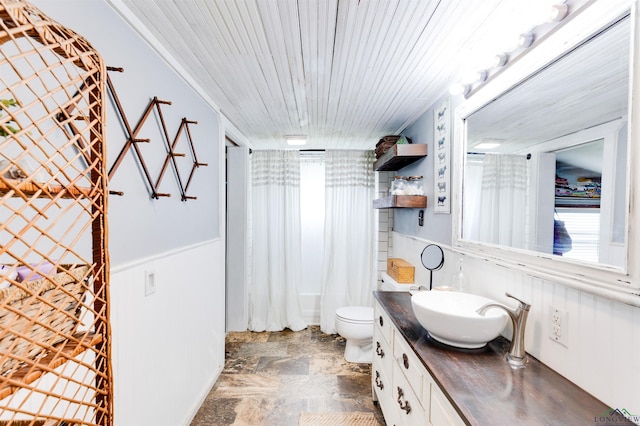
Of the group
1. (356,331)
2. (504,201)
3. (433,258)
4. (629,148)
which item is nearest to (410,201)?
(433,258)

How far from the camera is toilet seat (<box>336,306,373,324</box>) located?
266cm

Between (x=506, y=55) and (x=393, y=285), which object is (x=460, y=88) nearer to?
(x=506, y=55)

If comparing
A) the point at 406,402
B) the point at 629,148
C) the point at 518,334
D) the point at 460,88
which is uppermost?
the point at 460,88

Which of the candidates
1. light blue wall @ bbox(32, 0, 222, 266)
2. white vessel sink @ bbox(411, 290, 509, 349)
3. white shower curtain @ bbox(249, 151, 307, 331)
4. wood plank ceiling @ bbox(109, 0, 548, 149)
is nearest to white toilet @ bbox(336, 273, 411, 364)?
white shower curtain @ bbox(249, 151, 307, 331)

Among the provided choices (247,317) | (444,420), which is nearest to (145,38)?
(444,420)

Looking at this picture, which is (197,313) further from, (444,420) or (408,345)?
(444,420)

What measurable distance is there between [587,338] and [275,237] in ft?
9.63

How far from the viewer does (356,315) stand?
278 cm

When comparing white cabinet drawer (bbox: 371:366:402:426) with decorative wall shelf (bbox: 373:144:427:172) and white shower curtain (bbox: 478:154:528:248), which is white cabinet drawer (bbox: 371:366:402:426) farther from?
decorative wall shelf (bbox: 373:144:427:172)

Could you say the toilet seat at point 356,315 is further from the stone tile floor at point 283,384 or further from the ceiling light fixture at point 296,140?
the ceiling light fixture at point 296,140

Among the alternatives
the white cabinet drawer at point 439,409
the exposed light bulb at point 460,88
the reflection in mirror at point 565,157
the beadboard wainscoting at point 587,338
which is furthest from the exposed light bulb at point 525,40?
the white cabinet drawer at point 439,409

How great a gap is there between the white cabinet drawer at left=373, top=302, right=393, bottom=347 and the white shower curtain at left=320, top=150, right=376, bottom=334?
4.65 feet

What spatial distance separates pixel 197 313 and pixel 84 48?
5.75 ft

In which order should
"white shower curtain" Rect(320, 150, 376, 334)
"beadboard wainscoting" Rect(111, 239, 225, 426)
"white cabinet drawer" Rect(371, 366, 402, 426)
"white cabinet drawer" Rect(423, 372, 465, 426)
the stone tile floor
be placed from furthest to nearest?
"white shower curtain" Rect(320, 150, 376, 334)
the stone tile floor
"white cabinet drawer" Rect(371, 366, 402, 426)
"beadboard wainscoting" Rect(111, 239, 225, 426)
"white cabinet drawer" Rect(423, 372, 465, 426)
